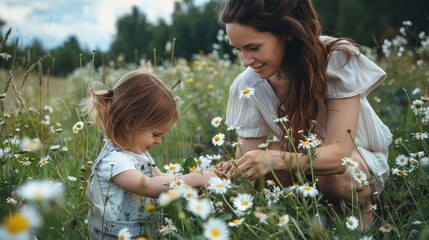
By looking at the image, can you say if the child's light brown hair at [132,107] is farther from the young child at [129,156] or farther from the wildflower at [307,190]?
the wildflower at [307,190]

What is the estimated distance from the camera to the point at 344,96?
2105 millimetres

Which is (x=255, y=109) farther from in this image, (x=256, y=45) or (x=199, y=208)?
(x=199, y=208)

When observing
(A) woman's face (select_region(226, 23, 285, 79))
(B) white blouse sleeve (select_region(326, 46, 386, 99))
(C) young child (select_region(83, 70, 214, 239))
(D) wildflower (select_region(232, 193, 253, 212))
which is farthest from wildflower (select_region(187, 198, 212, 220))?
(B) white blouse sleeve (select_region(326, 46, 386, 99))

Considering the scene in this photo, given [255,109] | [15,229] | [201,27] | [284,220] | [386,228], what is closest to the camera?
[15,229]

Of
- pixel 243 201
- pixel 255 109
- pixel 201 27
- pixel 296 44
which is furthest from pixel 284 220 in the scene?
pixel 201 27

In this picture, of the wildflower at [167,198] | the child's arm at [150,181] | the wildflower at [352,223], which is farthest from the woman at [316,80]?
the wildflower at [167,198]

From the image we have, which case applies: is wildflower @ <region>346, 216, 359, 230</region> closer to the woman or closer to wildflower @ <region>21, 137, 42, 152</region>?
the woman

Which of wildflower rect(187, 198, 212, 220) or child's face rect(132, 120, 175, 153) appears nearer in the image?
wildflower rect(187, 198, 212, 220)

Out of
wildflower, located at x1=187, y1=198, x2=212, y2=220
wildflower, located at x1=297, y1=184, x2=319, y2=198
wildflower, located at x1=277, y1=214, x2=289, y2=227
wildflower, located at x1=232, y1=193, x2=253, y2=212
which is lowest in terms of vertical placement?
wildflower, located at x1=232, y1=193, x2=253, y2=212

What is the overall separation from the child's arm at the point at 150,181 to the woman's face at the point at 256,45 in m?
0.55

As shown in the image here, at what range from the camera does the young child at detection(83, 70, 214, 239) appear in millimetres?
1745

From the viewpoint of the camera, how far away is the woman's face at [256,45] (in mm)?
2006

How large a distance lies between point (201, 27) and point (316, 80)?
34.6 metres

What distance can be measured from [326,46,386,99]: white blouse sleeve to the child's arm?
2.42ft
